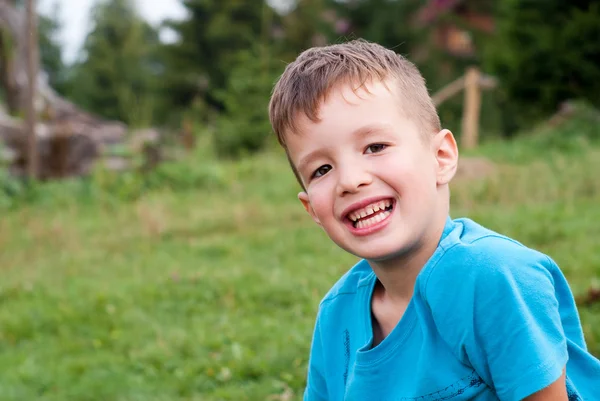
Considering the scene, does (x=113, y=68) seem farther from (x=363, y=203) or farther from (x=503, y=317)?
(x=503, y=317)

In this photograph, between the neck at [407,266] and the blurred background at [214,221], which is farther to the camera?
the blurred background at [214,221]

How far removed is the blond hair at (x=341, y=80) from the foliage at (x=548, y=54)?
959 centimetres

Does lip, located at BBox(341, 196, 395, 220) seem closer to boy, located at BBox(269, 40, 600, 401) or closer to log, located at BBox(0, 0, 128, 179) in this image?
boy, located at BBox(269, 40, 600, 401)

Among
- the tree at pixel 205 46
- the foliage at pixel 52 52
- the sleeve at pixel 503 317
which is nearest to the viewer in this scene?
the sleeve at pixel 503 317

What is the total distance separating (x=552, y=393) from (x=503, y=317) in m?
0.20

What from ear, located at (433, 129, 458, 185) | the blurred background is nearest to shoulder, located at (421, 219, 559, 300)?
ear, located at (433, 129, 458, 185)

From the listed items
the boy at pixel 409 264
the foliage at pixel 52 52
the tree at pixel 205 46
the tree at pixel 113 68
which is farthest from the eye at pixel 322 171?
the foliage at pixel 52 52

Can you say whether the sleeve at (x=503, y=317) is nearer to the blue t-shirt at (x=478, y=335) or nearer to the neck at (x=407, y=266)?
the blue t-shirt at (x=478, y=335)

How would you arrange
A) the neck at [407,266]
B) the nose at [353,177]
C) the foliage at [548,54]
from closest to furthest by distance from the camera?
1. the nose at [353,177]
2. the neck at [407,266]
3. the foliage at [548,54]

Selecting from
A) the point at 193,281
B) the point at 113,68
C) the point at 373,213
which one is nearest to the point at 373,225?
the point at 373,213

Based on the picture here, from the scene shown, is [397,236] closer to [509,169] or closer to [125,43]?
[509,169]

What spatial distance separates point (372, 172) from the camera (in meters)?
1.72

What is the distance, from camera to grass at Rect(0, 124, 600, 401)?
3668 mm

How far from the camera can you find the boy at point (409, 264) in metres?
1.55
